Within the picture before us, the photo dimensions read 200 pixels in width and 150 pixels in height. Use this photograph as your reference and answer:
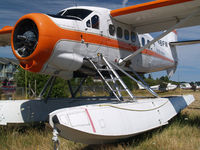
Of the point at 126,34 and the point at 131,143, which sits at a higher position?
the point at 126,34

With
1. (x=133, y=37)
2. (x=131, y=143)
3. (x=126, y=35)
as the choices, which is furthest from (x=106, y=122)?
(x=133, y=37)

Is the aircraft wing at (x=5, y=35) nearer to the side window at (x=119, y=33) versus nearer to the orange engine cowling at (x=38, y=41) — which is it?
the orange engine cowling at (x=38, y=41)

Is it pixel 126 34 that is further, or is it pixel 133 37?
pixel 133 37

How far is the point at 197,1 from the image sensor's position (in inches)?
229

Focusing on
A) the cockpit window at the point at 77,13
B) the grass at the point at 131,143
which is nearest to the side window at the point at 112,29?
the cockpit window at the point at 77,13

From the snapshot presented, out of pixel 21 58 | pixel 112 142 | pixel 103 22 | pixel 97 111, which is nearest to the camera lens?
pixel 97 111

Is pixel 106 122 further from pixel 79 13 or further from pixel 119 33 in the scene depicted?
pixel 119 33

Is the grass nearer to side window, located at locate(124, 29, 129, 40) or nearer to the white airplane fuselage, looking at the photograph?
the white airplane fuselage

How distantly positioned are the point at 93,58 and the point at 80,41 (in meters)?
0.67

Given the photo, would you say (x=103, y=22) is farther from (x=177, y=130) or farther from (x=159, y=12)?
(x=177, y=130)

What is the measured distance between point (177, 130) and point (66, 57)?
3.33 metres

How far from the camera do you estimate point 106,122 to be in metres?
3.77

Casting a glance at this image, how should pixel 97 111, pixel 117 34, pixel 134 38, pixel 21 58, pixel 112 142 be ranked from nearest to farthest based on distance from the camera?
pixel 97 111 < pixel 112 142 < pixel 21 58 < pixel 117 34 < pixel 134 38

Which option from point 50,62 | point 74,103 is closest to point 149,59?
point 74,103
